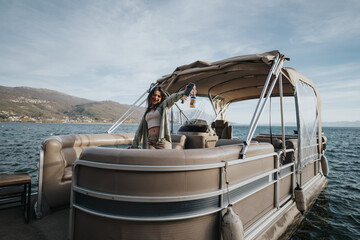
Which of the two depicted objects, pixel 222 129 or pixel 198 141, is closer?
pixel 198 141

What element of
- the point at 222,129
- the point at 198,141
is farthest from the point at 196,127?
the point at 222,129

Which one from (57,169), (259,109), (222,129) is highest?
(259,109)

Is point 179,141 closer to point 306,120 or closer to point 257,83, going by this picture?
point 306,120

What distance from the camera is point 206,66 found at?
15.1 ft

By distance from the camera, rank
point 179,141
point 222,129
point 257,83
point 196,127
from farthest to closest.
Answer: point 222,129 < point 257,83 < point 196,127 < point 179,141

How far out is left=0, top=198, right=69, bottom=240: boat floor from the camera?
8.89ft

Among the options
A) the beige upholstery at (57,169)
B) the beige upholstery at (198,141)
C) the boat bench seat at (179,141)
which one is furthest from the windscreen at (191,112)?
the beige upholstery at (57,169)

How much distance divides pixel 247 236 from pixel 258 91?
5.98 meters

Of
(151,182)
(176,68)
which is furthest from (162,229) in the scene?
(176,68)

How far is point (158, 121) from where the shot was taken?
3.13 m

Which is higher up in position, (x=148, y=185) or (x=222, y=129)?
(x=222, y=129)

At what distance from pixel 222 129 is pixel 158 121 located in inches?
195

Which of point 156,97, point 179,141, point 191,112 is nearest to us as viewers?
point 156,97

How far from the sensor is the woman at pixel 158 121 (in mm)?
3035
